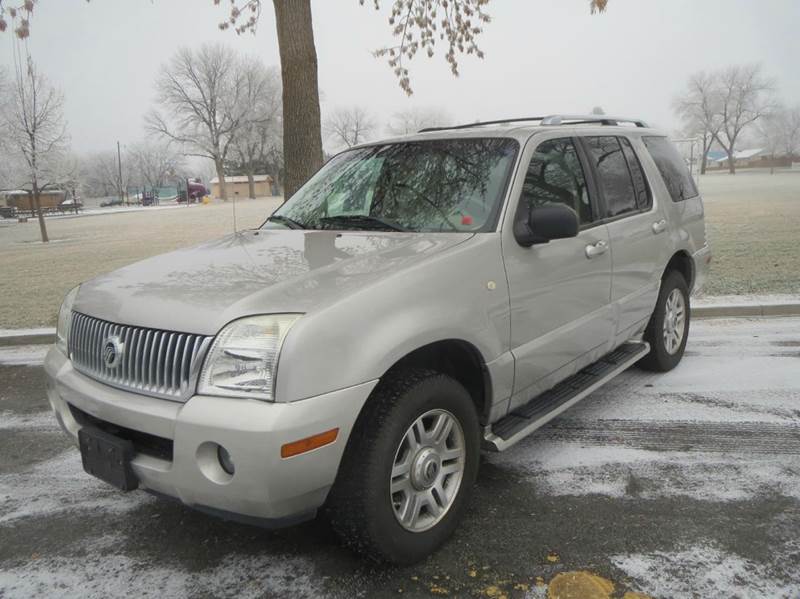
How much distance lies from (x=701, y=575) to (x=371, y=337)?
159 centimetres

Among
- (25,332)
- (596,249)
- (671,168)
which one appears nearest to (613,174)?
(596,249)

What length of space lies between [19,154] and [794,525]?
2898cm

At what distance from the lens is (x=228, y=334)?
2324 millimetres

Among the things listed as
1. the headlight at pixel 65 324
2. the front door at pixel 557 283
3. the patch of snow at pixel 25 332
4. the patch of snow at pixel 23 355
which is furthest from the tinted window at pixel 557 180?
the patch of snow at pixel 25 332

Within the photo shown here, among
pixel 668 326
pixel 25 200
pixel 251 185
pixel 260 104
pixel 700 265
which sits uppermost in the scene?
pixel 260 104

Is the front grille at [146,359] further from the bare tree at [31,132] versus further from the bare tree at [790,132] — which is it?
the bare tree at [790,132]

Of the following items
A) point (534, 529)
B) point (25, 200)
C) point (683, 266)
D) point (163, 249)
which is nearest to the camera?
point (534, 529)

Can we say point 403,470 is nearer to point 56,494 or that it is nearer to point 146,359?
point 146,359

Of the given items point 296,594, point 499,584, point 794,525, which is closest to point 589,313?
point 794,525

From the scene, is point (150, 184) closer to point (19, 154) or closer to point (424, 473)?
point (19, 154)

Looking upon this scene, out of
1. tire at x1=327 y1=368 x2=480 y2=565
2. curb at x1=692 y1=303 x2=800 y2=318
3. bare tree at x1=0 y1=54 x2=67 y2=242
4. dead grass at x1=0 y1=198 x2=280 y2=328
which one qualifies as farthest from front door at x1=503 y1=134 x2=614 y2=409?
bare tree at x1=0 y1=54 x2=67 y2=242

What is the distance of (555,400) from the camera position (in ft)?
11.7

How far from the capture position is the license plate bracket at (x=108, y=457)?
2467 millimetres

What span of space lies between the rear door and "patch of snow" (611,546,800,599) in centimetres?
168
